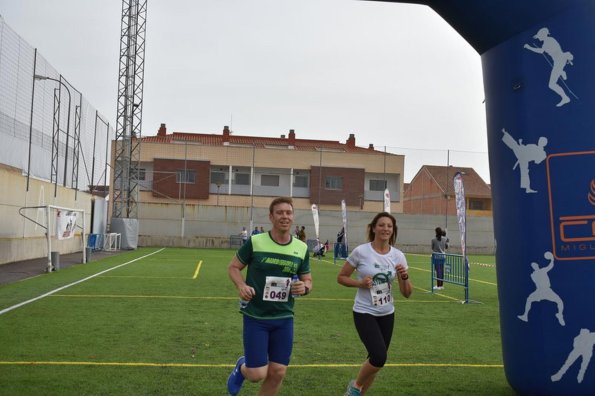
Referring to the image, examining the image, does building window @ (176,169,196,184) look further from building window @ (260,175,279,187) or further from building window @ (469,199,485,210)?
building window @ (469,199,485,210)

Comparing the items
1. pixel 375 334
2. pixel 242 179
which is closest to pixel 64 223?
pixel 375 334

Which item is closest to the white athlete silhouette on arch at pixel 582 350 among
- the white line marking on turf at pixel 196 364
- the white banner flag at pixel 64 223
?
the white line marking on turf at pixel 196 364

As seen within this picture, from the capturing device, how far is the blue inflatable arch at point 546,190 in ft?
17.2

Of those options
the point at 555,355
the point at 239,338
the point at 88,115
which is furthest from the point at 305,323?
the point at 88,115

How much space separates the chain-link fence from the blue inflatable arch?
17.5 meters

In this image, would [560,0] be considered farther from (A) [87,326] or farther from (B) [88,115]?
(B) [88,115]

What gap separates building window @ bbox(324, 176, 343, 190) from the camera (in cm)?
5091

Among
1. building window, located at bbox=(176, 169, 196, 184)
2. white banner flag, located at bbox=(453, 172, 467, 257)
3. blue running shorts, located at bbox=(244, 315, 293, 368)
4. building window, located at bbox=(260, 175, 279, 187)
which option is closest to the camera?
blue running shorts, located at bbox=(244, 315, 293, 368)

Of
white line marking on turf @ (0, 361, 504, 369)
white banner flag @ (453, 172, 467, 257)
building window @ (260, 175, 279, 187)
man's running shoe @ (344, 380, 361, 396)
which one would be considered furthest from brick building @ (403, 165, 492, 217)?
man's running shoe @ (344, 380, 361, 396)

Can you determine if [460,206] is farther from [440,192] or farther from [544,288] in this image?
[440,192]

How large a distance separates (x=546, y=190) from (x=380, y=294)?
1705 millimetres

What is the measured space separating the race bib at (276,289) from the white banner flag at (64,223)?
17.3 meters

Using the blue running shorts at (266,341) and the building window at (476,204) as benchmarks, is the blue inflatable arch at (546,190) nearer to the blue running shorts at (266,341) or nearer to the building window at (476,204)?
the blue running shorts at (266,341)

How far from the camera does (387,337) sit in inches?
222
